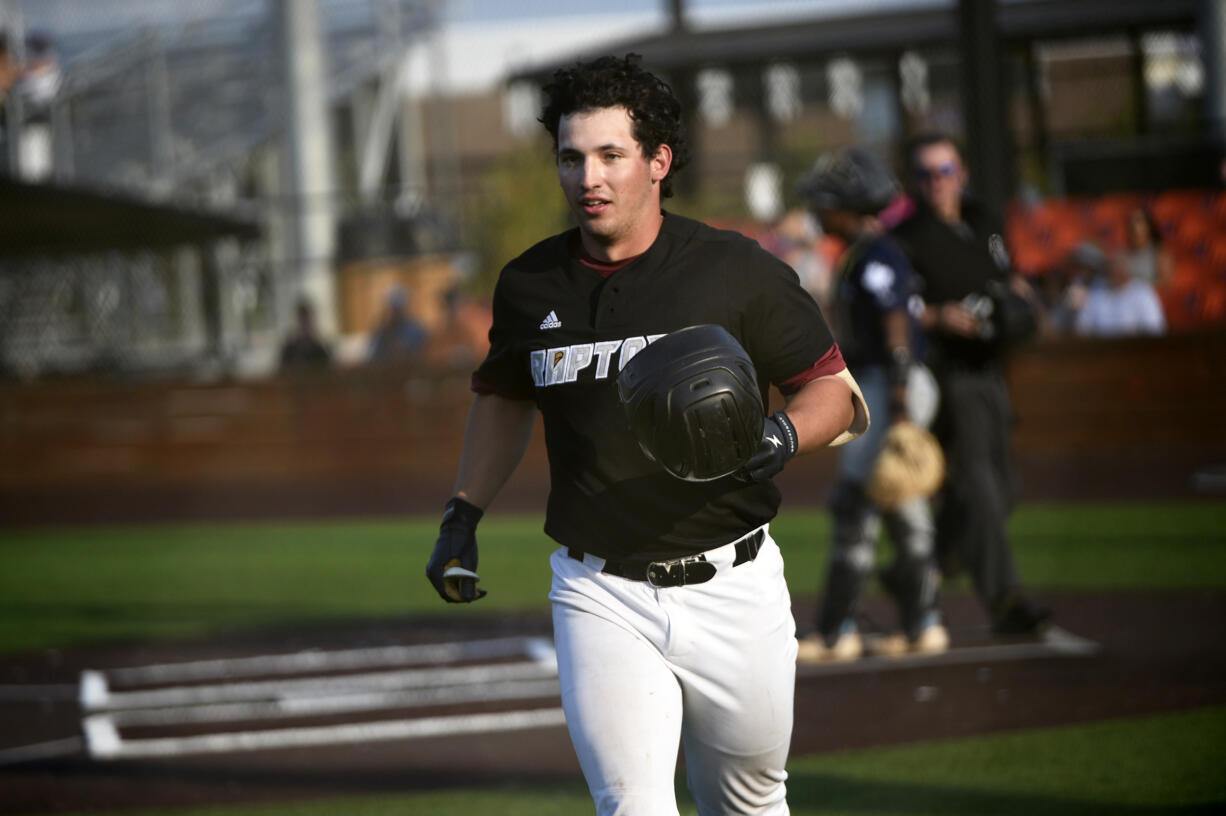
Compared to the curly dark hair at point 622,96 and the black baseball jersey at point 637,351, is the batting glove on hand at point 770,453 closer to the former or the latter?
the black baseball jersey at point 637,351

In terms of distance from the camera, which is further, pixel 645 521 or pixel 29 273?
pixel 29 273

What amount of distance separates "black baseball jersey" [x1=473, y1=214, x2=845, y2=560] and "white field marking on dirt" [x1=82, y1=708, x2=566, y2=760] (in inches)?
133

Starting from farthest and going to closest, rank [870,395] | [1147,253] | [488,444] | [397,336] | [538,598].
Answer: [397,336] < [1147,253] < [538,598] < [870,395] < [488,444]

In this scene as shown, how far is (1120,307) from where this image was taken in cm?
1533

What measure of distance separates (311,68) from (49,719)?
15727mm

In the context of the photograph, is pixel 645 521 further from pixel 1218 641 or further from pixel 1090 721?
pixel 1218 641

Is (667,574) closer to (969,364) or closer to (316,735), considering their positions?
(316,735)

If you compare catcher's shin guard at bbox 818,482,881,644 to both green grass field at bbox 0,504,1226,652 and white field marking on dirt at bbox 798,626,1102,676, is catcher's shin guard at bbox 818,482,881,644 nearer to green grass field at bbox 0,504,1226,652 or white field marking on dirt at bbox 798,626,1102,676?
white field marking on dirt at bbox 798,626,1102,676

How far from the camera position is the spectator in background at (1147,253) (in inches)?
575

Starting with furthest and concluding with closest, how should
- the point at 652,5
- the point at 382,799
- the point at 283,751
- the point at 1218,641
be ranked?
1. the point at 652,5
2. the point at 1218,641
3. the point at 283,751
4. the point at 382,799

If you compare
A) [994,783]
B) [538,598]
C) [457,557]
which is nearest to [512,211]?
[538,598]

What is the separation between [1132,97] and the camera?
17.5 meters

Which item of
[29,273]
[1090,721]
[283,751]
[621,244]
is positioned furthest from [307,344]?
[621,244]

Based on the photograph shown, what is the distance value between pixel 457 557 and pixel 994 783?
2.55 m
